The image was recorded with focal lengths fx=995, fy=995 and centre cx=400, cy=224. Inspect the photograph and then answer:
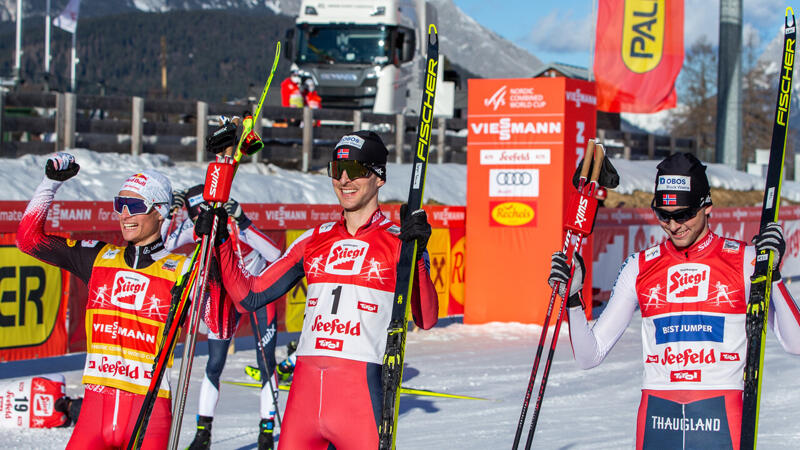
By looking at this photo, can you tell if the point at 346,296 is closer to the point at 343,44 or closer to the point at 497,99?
the point at 497,99

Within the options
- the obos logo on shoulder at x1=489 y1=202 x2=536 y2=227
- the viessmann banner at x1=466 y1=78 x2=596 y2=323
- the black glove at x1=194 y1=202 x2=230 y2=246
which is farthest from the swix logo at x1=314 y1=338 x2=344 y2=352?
the obos logo on shoulder at x1=489 y1=202 x2=536 y2=227

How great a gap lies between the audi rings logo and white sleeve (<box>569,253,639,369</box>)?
9846mm

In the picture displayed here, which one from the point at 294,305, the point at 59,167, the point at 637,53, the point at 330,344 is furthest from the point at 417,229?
the point at 637,53

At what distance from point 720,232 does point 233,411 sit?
1215 cm

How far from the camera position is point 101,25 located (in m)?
140

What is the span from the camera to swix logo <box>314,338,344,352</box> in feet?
13.8

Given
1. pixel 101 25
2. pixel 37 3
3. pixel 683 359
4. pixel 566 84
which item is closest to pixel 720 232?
pixel 566 84

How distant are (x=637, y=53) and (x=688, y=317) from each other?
18.8 meters

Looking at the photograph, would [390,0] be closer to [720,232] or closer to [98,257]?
[720,232]

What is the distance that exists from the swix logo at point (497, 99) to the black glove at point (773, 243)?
10499mm

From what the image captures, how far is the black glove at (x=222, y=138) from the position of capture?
4453mm

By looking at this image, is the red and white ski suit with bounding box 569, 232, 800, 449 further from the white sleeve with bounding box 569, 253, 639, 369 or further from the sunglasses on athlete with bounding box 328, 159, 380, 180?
the sunglasses on athlete with bounding box 328, 159, 380, 180

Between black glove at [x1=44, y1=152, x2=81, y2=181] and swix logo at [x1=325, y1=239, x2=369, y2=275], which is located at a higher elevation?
black glove at [x1=44, y1=152, x2=81, y2=181]

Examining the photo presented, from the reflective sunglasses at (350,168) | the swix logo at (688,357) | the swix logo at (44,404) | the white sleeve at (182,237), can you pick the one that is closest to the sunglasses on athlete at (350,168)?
the reflective sunglasses at (350,168)
